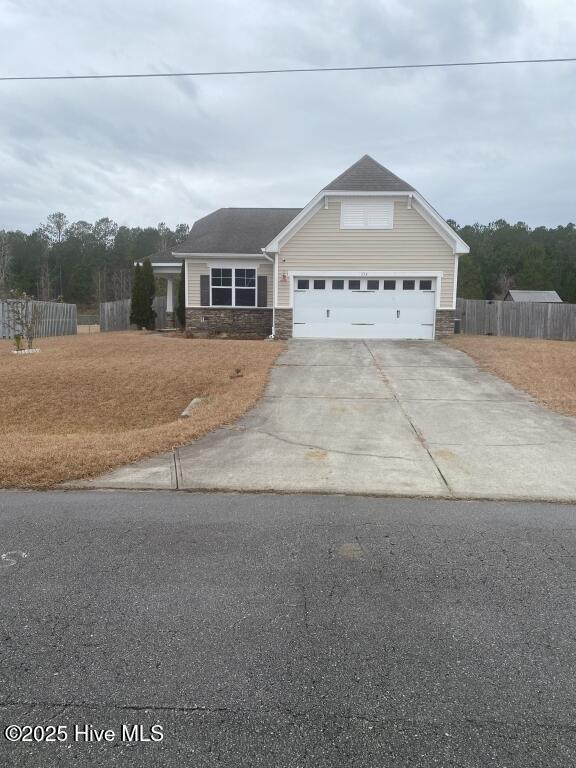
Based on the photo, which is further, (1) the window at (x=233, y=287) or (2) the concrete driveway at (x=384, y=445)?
(1) the window at (x=233, y=287)

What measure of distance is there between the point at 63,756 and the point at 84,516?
8.72 ft

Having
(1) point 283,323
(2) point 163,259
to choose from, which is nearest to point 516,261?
(2) point 163,259

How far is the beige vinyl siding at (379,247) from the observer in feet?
62.1

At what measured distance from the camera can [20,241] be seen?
7831cm

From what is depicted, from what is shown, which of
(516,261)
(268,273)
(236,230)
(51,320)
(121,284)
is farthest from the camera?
(121,284)

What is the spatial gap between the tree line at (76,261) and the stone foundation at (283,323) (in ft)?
173

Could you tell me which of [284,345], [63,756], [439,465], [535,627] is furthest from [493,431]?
[284,345]

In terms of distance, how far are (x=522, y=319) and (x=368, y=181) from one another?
11.2 m

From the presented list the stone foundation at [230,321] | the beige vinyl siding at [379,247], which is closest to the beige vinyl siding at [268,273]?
the stone foundation at [230,321]

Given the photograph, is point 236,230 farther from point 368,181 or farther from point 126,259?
point 126,259

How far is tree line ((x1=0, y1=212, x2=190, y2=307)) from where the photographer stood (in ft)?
240

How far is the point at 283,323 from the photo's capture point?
19344 millimetres

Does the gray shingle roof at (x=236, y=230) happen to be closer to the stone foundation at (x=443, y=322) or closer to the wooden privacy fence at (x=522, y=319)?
the stone foundation at (x=443, y=322)

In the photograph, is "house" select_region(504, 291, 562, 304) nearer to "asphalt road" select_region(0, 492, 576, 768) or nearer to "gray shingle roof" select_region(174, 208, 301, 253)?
"gray shingle roof" select_region(174, 208, 301, 253)
